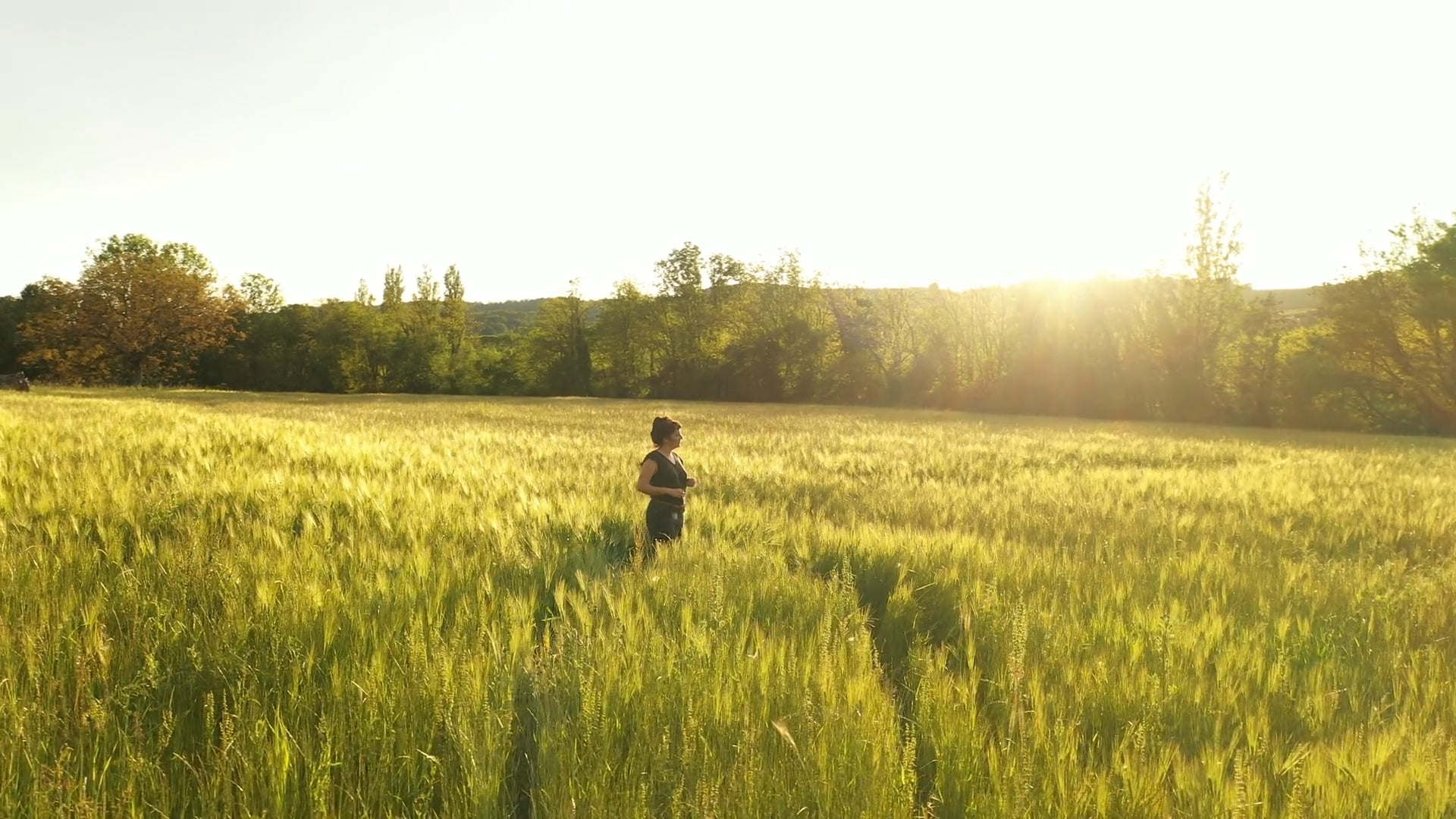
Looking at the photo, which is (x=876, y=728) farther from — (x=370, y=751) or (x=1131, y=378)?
(x=1131, y=378)

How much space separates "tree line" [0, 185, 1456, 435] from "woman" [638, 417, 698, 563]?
Result: 3787cm

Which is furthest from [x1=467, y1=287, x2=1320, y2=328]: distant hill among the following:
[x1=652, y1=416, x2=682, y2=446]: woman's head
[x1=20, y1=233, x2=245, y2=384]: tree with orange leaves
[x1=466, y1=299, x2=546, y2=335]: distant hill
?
[x1=652, y1=416, x2=682, y2=446]: woman's head

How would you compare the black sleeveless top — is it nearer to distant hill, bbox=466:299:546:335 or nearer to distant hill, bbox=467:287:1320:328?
distant hill, bbox=467:287:1320:328

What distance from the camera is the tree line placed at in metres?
30.4

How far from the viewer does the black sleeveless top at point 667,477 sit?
4.92 metres

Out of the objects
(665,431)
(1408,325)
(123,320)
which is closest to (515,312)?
(123,320)

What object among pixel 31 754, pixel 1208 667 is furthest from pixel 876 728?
pixel 31 754

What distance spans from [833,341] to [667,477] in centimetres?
5500

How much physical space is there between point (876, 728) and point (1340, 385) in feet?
132

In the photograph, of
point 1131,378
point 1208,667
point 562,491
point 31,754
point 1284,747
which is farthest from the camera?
point 1131,378

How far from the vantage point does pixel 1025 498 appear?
810cm

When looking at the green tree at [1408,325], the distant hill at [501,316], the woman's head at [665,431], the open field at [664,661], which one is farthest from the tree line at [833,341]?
the distant hill at [501,316]

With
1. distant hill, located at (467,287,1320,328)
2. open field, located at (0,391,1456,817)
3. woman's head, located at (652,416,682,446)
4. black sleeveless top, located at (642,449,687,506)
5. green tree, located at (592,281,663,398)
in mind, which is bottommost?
open field, located at (0,391,1456,817)

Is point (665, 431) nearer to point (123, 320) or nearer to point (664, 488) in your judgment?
point (664, 488)
